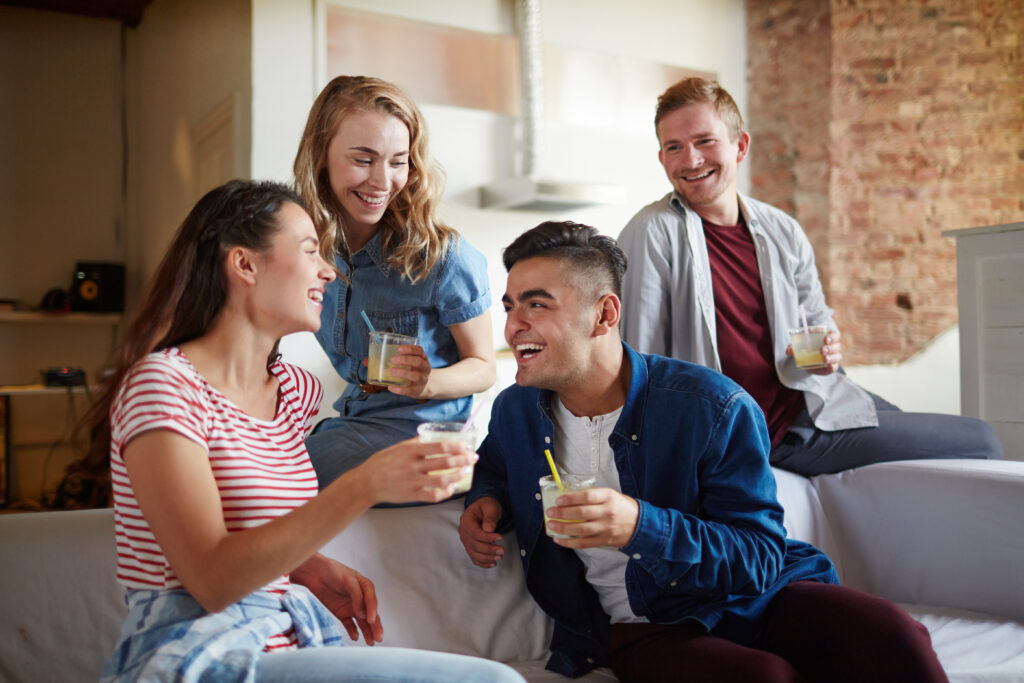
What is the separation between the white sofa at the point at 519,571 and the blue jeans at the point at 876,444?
0.06 metres

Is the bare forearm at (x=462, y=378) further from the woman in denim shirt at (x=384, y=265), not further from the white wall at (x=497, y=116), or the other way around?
the white wall at (x=497, y=116)

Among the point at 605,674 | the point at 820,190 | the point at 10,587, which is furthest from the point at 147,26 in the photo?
the point at 605,674

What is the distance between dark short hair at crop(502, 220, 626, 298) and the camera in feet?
6.02

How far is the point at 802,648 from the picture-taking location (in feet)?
5.51

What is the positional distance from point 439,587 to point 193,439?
0.90 metres

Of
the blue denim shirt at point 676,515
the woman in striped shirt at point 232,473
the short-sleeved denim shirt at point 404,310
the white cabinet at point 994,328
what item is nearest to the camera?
the woman in striped shirt at point 232,473

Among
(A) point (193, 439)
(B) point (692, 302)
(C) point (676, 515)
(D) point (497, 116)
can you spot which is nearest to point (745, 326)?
(B) point (692, 302)

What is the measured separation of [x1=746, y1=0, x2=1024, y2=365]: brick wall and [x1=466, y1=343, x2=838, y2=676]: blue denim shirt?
13.1ft

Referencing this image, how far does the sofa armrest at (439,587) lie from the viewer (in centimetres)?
189

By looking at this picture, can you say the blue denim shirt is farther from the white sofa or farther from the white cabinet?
the white cabinet

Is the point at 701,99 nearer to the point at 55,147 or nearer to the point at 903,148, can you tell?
the point at 903,148

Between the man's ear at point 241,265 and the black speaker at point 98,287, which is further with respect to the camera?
the black speaker at point 98,287

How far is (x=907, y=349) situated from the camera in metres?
5.50

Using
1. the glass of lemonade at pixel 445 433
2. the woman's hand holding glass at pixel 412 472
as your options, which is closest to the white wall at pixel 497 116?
the glass of lemonade at pixel 445 433
